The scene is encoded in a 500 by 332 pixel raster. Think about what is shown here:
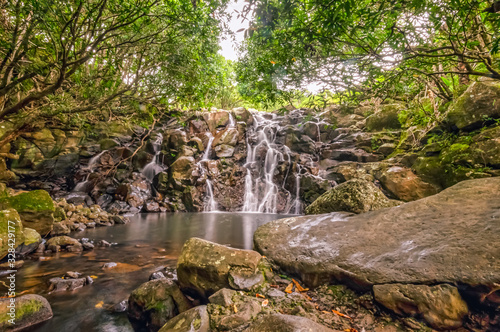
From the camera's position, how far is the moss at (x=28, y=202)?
602 centimetres

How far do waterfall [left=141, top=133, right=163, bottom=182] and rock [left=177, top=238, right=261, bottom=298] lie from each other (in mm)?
14263

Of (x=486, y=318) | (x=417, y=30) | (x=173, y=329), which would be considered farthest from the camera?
(x=417, y=30)

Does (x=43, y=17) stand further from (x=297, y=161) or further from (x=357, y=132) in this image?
(x=357, y=132)

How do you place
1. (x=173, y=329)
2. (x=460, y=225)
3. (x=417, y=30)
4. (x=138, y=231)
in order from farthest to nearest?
(x=138, y=231)
(x=417, y=30)
(x=460, y=225)
(x=173, y=329)

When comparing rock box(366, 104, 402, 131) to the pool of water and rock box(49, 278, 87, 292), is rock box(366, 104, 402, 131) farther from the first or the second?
rock box(49, 278, 87, 292)

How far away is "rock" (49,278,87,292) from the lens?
382cm

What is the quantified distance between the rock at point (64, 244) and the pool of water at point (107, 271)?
1.04 ft

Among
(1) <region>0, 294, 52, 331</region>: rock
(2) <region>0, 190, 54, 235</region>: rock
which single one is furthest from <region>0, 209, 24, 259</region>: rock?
(1) <region>0, 294, 52, 331</region>: rock

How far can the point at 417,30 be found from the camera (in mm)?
3078

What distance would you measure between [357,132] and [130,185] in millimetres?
15226

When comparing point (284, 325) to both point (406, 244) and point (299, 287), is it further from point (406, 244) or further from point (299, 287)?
point (406, 244)

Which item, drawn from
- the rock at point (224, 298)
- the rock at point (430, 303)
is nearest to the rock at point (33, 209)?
the rock at point (224, 298)

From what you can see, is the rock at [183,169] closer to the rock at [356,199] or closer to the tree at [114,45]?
the tree at [114,45]

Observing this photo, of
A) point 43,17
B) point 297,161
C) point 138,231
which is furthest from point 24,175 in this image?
point 297,161
